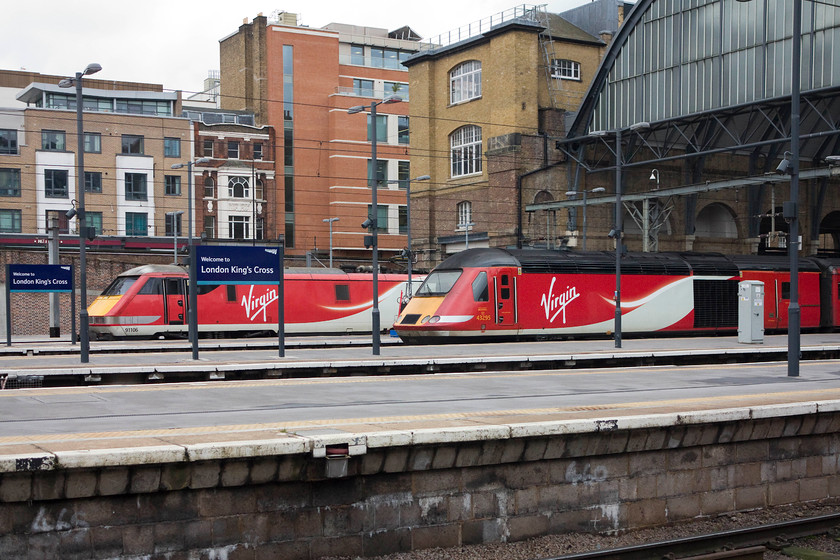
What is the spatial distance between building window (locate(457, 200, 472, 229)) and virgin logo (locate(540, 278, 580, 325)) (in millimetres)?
26772

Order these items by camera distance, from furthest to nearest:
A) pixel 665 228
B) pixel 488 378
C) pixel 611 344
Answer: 1. pixel 665 228
2. pixel 611 344
3. pixel 488 378

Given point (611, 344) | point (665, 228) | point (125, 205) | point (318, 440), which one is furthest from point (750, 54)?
point (125, 205)

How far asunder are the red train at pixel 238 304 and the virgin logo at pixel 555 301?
10354mm

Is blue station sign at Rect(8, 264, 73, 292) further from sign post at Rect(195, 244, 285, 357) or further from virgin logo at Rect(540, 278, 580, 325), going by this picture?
virgin logo at Rect(540, 278, 580, 325)

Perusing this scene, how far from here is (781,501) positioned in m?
12.9

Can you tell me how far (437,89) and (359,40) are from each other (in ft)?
94.4

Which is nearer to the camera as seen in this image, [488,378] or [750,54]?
[488,378]

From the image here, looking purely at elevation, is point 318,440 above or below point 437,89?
below

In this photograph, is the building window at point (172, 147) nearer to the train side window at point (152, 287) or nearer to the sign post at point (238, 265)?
the train side window at point (152, 287)

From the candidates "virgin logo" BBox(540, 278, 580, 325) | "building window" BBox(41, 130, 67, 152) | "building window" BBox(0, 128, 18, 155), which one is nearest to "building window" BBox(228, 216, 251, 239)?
"building window" BBox(41, 130, 67, 152)

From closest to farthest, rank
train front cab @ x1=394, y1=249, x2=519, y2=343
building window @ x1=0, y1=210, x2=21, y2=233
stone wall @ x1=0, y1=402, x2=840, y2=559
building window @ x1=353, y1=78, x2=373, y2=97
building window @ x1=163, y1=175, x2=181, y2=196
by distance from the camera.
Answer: stone wall @ x1=0, y1=402, x2=840, y2=559
train front cab @ x1=394, y1=249, x2=519, y2=343
building window @ x1=0, y1=210, x2=21, y2=233
building window @ x1=163, y1=175, x2=181, y2=196
building window @ x1=353, y1=78, x2=373, y2=97

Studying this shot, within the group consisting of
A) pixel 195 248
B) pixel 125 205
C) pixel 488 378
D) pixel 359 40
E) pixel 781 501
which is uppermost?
pixel 359 40

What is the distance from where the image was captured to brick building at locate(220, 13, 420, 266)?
80812 millimetres

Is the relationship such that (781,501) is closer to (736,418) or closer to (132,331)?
(736,418)
